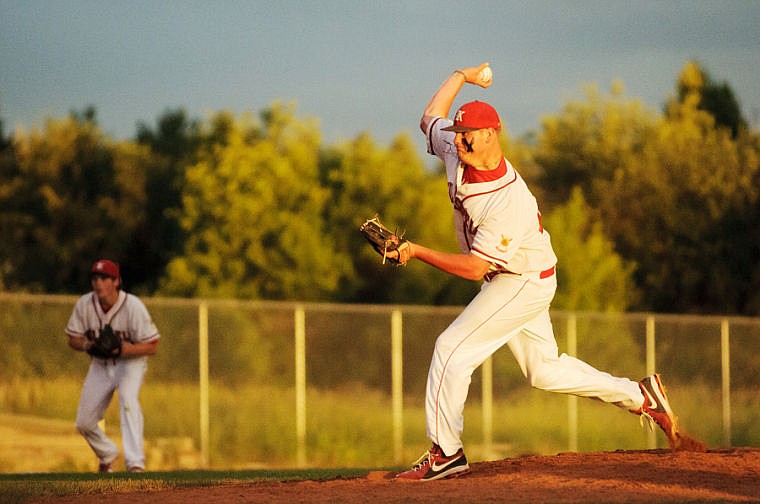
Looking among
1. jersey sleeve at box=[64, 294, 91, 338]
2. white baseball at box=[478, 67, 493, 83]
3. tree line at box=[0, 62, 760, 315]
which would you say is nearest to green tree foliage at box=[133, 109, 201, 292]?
tree line at box=[0, 62, 760, 315]

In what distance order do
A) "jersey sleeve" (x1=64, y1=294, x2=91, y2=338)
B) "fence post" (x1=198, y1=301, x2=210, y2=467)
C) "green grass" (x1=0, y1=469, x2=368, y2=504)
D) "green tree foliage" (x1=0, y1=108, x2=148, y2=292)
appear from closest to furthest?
"green grass" (x1=0, y1=469, x2=368, y2=504), "jersey sleeve" (x1=64, y1=294, x2=91, y2=338), "fence post" (x1=198, y1=301, x2=210, y2=467), "green tree foliage" (x1=0, y1=108, x2=148, y2=292)

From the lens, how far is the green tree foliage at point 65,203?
3241cm

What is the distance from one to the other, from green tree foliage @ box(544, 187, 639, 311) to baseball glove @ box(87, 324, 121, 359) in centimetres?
1545

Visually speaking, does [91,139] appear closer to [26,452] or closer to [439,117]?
[26,452]

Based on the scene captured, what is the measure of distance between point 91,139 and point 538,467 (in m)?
30.0

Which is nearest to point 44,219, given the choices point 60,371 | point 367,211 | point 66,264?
point 66,264

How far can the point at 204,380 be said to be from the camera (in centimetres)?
1750

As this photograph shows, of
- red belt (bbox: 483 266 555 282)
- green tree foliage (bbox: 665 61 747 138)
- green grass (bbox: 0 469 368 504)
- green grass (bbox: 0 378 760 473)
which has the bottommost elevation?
green grass (bbox: 0 378 760 473)

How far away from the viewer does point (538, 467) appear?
814 cm

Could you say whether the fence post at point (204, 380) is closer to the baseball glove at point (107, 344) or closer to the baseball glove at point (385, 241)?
the baseball glove at point (107, 344)

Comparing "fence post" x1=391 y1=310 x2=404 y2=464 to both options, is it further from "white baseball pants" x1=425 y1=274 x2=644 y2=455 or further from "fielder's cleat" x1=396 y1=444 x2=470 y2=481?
"fielder's cleat" x1=396 y1=444 x2=470 y2=481

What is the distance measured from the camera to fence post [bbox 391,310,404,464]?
727 inches

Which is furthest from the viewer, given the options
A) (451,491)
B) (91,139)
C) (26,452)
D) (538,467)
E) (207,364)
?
(91,139)

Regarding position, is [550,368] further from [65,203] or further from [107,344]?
[65,203]
